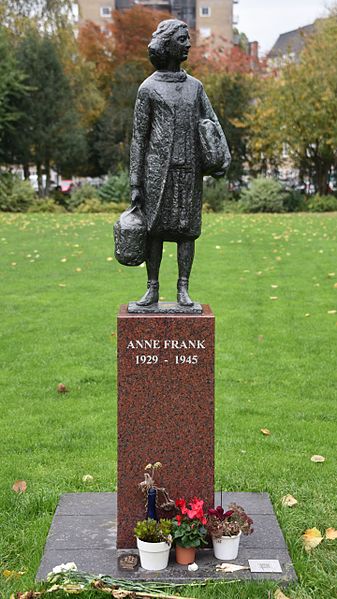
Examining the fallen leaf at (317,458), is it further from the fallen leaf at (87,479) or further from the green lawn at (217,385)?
the fallen leaf at (87,479)

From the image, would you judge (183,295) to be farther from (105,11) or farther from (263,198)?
(105,11)

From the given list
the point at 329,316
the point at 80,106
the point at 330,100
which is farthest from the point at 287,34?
the point at 329,316

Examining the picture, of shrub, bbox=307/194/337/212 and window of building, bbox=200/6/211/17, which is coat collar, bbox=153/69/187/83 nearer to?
shrub, bbox=307/194/337/212

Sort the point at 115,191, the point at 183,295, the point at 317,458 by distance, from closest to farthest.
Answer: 1. the point at 183,295
2. the point at 317,458
3. the point at 115,191

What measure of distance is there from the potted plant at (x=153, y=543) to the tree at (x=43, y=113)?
3091 centimetres

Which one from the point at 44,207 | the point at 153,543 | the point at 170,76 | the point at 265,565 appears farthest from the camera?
the point at 44,207

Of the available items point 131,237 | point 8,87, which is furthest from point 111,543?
point 8,87

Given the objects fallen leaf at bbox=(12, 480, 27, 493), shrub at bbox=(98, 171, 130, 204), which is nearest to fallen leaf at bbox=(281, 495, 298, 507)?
fallen leaf at bbox=(12, 480, 27, 493)

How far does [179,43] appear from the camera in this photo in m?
4.58

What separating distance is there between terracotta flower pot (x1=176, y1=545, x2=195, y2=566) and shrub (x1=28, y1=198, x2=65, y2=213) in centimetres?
2633

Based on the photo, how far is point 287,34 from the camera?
78.7 m

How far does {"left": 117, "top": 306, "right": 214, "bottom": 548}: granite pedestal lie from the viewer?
14.7 ft

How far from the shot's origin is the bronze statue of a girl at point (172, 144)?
4.59 m

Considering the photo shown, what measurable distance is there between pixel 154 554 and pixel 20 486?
61.5 inches
